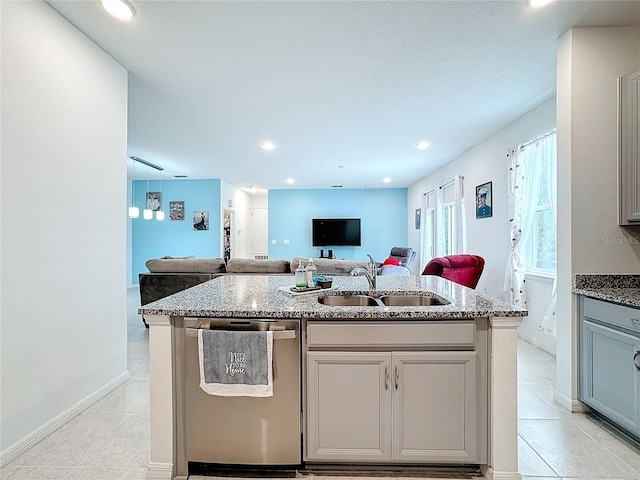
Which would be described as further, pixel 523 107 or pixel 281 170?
pixel 281 170

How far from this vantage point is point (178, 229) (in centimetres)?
791

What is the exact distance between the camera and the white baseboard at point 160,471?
1.59 metres

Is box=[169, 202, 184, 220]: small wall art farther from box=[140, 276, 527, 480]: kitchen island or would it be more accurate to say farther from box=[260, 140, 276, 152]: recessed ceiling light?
box=[140, 276, 527, 480]: kitchen island

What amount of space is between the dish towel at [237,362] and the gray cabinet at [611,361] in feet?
6.55

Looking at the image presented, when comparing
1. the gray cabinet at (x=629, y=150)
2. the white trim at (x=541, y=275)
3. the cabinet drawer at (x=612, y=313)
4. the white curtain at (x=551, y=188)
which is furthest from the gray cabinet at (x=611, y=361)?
the white trim at (x=541, y=275)

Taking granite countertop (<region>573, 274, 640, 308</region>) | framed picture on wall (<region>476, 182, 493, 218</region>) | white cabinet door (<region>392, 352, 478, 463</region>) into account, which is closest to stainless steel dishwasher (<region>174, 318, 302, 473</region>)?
white cabinet door (<region>392, 352, 478, 463</region>)

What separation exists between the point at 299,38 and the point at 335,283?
5.76 ft

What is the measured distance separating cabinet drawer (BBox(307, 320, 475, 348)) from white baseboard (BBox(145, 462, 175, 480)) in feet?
3.04

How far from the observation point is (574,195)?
2232mm

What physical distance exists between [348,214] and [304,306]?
7.48 metres

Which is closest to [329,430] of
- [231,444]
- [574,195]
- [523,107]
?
[231,444]

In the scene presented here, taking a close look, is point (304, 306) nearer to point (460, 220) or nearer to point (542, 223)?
point (542, 223)

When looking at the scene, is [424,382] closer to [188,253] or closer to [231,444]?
[231,444]

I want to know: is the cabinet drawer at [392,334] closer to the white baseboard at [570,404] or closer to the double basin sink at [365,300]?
the double basin sink at [365,300]
